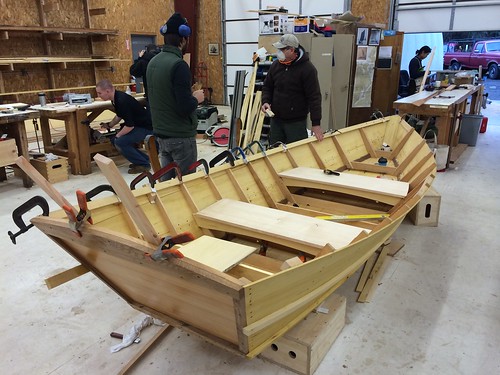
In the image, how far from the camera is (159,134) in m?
3.38

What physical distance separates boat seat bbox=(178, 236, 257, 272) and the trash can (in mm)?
6404

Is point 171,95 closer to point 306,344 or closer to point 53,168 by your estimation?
point 306,344

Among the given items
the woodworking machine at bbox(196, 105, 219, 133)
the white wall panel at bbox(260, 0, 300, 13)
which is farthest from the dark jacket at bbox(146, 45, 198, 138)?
the white wall panel at bbox(260, 0, 300, 13)

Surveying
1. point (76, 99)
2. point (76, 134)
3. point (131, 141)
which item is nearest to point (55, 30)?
point (76, 99)

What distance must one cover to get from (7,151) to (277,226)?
3.81 m

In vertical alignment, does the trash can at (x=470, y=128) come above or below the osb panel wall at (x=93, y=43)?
below

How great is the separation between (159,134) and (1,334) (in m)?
1.82

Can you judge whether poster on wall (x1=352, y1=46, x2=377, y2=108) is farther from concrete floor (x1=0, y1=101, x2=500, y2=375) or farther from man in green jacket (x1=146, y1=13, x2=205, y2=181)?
man in green jacket (x1=146, y1=13, x2=205, y2=181)

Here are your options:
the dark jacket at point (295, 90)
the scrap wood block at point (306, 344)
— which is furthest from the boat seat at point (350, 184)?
the scrap wood block at point (306, 344)

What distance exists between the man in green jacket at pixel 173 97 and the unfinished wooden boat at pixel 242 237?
644 mm

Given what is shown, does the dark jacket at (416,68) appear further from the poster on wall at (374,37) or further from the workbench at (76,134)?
the workbench at (76,134)

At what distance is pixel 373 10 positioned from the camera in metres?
9.26

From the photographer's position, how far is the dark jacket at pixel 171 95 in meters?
3.04

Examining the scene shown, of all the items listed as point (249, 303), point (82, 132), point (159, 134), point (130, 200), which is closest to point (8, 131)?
point (82, 132)
